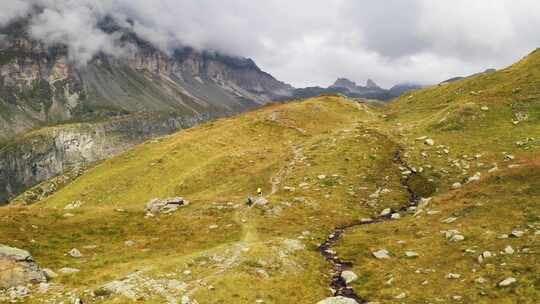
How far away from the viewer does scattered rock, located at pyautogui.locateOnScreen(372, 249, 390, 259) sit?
36156mm

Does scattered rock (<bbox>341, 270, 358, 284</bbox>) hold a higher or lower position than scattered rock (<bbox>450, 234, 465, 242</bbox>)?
lower

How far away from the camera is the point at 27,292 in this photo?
30391 mm

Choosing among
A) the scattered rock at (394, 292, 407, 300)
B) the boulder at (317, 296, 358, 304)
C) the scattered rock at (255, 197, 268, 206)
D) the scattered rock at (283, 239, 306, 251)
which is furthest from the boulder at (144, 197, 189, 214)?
the scattered rock at (394, 292, 407, 300)

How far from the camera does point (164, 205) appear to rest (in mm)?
52875

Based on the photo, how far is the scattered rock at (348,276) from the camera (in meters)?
33.4

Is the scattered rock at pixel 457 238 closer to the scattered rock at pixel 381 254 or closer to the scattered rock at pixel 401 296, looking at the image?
the scattered rock at pixel 381 254

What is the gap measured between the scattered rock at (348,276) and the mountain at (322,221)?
1.22ft

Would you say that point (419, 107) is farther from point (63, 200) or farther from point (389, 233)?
point (63, 200)

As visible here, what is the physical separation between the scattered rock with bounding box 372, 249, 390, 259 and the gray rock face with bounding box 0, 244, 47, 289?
928 inches

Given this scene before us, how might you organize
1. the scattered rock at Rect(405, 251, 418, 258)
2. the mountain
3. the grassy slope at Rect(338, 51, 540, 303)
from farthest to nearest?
the scattered rock at Rect(405, 251, 418, 258)
the mountain
the grassy slope at Rect(338, 51, 540, 303)

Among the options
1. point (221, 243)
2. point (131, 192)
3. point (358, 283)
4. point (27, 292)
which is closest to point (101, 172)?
point (131, 192)

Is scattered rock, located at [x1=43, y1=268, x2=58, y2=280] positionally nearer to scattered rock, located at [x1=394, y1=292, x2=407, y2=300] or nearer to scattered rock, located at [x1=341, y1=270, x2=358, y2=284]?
scattered rock, located at [x1=341, y1=270, x2=358, y2=284]

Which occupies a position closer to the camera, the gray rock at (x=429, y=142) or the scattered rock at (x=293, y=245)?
the scattered rock at (x=293, y=245)

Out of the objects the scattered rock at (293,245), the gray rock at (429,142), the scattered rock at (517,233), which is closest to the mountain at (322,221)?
the scattered rock at (293,245)
